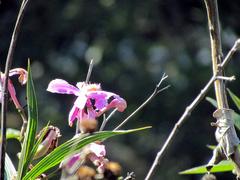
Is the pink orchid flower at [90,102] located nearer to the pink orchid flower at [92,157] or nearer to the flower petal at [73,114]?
the flower petal at [73,114]

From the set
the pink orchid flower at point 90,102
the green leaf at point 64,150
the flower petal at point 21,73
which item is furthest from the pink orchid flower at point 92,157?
the flower petal at point 21,73

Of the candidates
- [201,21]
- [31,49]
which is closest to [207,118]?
[201,21]

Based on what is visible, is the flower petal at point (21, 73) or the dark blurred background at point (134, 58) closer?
the flower petal at point (21, 73)

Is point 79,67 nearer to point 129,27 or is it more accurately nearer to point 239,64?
point 129,27

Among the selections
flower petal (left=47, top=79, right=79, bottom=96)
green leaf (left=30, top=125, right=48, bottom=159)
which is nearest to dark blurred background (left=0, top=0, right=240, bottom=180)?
flower petal (left=47, top=79, right=79, bottom=96)

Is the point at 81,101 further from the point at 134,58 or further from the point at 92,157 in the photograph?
the point at 134,58

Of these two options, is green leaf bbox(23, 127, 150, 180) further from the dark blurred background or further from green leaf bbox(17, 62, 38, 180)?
the dark blurred background

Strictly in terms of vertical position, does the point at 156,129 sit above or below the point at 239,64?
below
